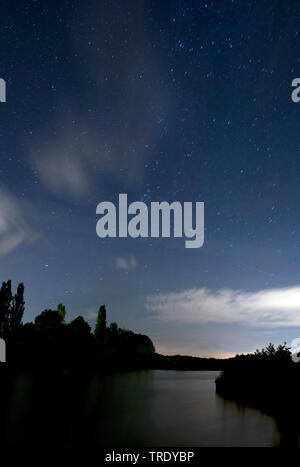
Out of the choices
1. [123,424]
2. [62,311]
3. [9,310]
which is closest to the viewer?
[123,424]

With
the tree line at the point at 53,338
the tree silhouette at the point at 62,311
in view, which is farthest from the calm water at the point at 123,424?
the tree silhouette at the point at 62,311

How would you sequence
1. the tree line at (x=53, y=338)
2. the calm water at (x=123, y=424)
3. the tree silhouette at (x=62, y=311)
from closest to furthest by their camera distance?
the calm water at (x=123, y=424) → the tree line at (x=53, y=338) → the tree silhouette at (x=62, y=311)

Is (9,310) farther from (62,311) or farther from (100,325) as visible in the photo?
(100,325)

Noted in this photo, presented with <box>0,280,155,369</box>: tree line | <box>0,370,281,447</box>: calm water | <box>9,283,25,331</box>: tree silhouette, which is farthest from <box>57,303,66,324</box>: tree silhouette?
<box>0,370,281,447</box>: calm water

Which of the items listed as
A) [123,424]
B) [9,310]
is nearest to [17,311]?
[9,310]

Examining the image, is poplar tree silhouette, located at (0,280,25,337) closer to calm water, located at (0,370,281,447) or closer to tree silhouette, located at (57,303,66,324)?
tree silhouette, located at (57,303,66,324)

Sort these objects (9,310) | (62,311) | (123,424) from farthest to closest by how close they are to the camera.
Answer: (62,311) → (9,310) → (123,424)

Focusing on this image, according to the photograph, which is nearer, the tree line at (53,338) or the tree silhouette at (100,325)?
the tree line at (53,338)

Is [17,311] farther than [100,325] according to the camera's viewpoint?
No

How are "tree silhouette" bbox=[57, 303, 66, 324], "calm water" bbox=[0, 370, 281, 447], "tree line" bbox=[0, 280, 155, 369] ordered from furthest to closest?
"tree silhouette" bbox=[57, 303, 66, 324]
"tree line" bbox=[0, 280, 155, 369]
"calm water" bbox=[0, 370, 281, 447]

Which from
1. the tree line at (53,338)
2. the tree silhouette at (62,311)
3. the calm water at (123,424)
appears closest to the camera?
the calm water at (123,424)

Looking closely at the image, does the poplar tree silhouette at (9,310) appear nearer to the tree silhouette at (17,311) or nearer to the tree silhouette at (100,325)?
the tree silhouette at (17,311)
